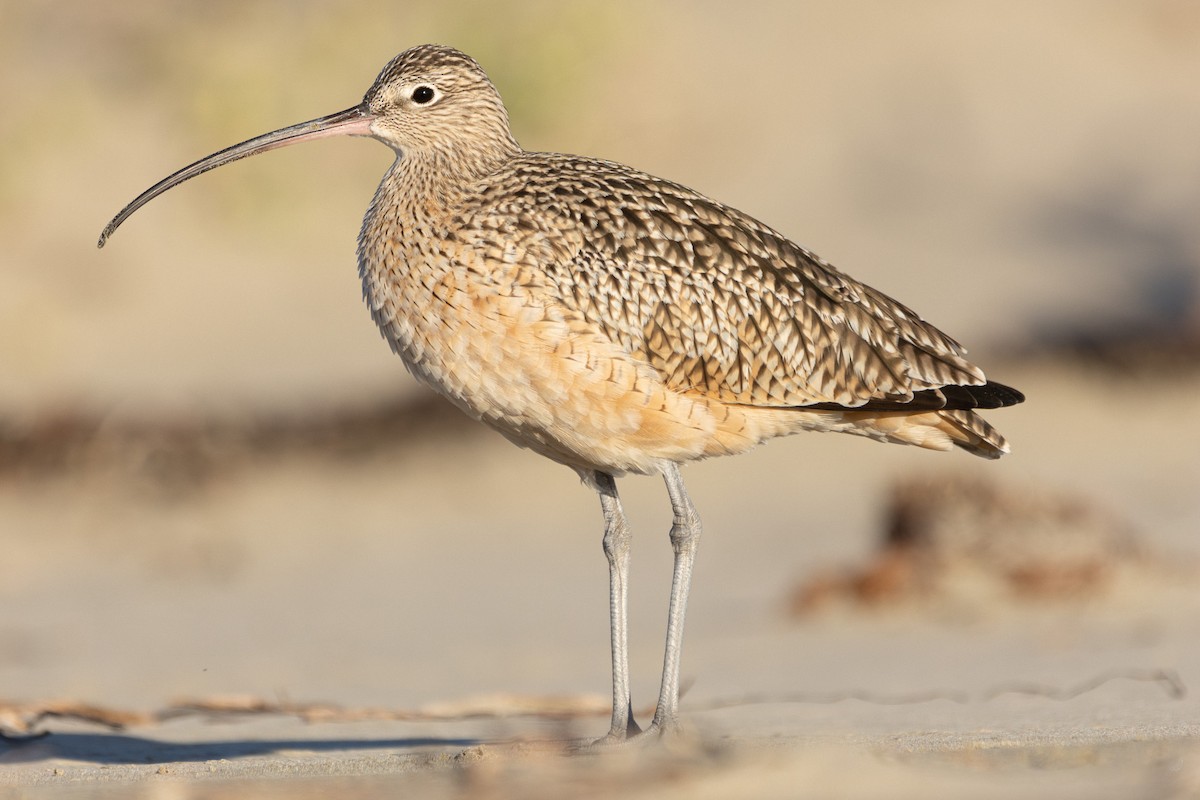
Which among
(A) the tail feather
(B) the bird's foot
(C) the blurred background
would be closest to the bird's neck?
(A) the tail feather

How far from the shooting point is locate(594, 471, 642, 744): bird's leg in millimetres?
6574

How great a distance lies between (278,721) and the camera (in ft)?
24.7

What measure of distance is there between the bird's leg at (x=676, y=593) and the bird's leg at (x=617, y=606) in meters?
0.10

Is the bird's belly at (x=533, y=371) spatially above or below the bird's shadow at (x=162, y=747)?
above

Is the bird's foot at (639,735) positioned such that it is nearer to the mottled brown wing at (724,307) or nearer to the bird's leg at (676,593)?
the bird's leg at (676,593)

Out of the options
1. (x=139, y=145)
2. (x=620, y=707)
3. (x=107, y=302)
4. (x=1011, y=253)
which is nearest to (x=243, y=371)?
(x=107, y=302)

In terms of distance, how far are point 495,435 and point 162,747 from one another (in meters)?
6.65

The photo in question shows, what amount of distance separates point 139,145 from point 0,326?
3.58 metres

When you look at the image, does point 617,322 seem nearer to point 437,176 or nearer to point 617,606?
point 437,176

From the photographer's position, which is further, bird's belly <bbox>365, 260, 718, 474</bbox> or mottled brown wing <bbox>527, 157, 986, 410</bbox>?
mottled brown wing <bbox>527, 157, 986, 410</bbox>

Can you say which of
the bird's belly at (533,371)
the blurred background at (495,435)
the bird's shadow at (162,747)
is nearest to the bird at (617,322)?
the bird's belly at (533,371)

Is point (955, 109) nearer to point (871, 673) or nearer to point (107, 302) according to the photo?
point (107, 302)

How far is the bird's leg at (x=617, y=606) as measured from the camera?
6.57 meters

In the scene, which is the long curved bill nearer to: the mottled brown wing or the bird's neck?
the bird's neck
